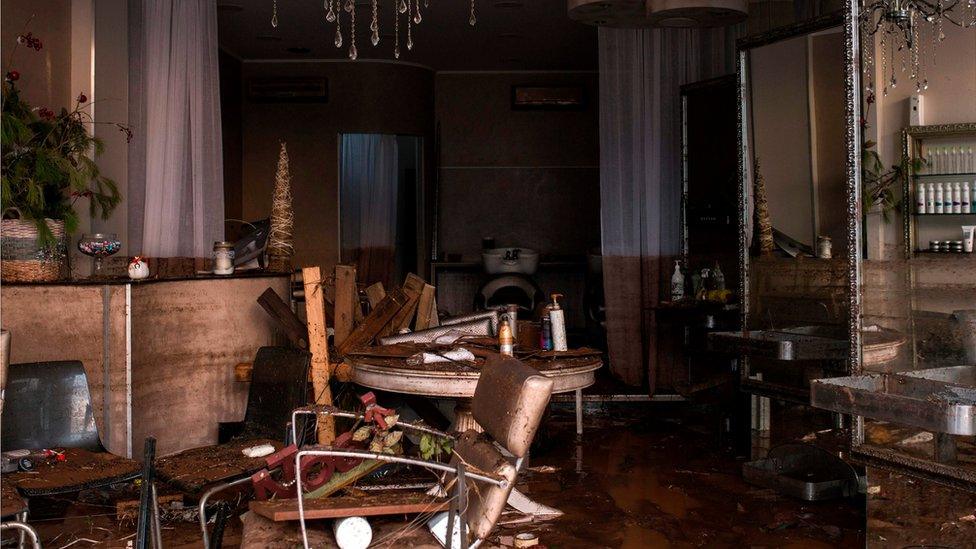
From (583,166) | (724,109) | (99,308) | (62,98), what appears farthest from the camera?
(583,166)

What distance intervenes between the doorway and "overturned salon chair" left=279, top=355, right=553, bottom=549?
A: 26.5ft

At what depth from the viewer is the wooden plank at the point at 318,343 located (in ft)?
17.4

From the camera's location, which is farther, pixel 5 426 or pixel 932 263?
pixel 932 263

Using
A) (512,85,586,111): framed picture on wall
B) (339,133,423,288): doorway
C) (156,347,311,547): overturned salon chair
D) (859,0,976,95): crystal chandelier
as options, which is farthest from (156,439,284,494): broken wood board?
(512,85,586,111): framed picture on wall

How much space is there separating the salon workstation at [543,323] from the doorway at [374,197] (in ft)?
7.69

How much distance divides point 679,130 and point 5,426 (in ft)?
17.3

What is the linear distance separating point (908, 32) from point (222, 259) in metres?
3.89

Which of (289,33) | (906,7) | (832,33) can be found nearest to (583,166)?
(289,33)

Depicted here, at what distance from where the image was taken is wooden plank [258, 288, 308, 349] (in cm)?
580

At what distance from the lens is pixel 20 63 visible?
5.36m

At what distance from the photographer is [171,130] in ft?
20.3

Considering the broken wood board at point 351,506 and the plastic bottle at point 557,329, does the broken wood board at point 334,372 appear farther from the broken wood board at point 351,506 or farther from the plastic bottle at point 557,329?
the broken wood board at point 351,506

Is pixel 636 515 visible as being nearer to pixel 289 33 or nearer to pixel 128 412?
pixel 128 412

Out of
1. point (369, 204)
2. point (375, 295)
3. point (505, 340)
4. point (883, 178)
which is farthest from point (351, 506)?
point (369, 204)
